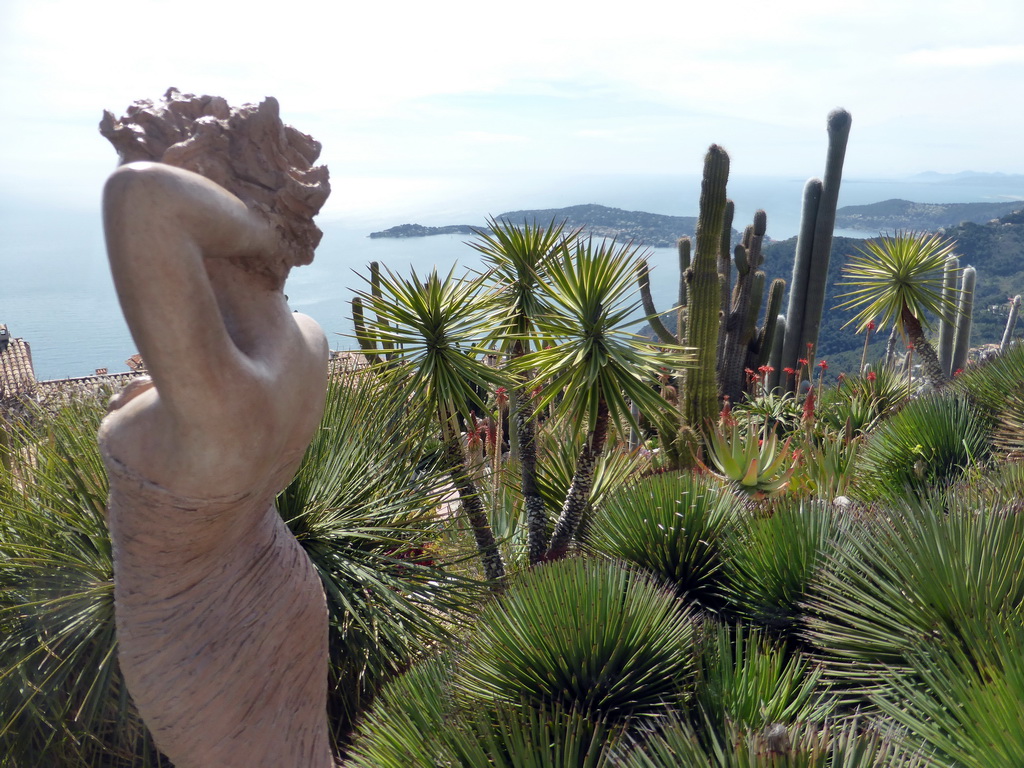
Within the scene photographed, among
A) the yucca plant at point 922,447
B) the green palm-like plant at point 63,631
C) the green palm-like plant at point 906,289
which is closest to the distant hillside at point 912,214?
the green palm-like plant at point 906,289

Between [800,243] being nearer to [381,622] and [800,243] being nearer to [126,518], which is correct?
[381,622]

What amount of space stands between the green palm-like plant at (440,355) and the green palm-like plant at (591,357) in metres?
0.47

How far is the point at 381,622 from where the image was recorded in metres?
3.61

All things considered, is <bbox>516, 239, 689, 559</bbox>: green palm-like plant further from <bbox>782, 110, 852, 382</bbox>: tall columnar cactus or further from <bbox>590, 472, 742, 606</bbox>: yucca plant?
<bbox>782, 110, 852, 382</bbox>: tall columnar cactus

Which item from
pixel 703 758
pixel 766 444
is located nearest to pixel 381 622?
pixel 703 758

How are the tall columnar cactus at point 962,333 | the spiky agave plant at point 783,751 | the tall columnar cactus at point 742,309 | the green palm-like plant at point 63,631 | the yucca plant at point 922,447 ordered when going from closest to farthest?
the spiky agave plant at point 783,751 < the green palm-like plant at point 63,631 < the yucca plant at point 922,447 < the tall columnar cactus at point 742,309 < the tall columnar cactus at point 962,333

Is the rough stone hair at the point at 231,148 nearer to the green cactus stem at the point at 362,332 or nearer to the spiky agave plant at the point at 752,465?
the green cactus stem at the point at 362,332

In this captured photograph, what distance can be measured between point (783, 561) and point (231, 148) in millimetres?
3437

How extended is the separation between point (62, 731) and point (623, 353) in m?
3.80

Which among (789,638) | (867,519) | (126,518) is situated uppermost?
(126,518)

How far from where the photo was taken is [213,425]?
152 cm

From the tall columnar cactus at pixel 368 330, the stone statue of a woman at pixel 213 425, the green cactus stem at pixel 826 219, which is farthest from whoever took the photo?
the green cactus stem at pixel 826 219

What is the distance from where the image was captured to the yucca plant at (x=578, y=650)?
303 centimetres

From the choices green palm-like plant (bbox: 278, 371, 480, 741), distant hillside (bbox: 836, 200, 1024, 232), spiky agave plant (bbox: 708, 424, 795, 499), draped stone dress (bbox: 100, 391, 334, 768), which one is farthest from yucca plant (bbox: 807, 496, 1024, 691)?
distant hillside (bbox: 836, 200, 1024, 232)
